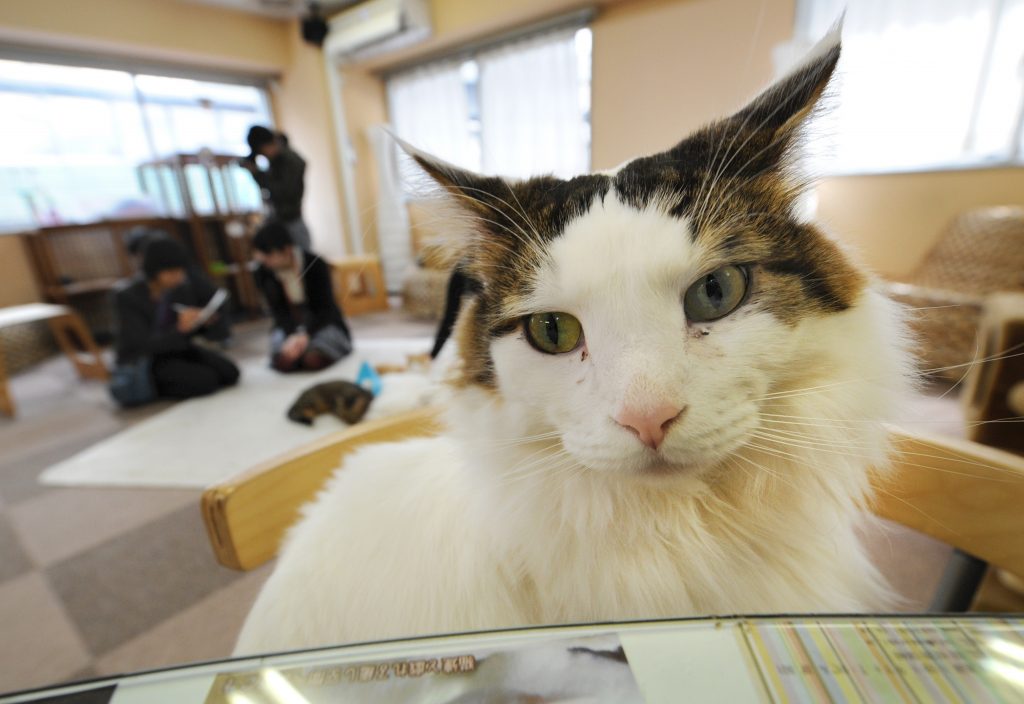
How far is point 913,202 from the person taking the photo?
2.89 meters

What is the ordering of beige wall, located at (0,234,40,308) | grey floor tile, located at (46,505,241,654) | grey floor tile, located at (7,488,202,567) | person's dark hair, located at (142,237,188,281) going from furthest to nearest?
beige wall, located at (0,234,40,308)
person's dark hair, located at (142,237,188,281)
grey floor tile, located at (7,488,202,567)
grey floor tile, located at (46,505,241,654)

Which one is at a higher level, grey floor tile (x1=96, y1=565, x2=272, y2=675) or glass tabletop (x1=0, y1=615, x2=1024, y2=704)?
glass tabletop (x1=0, y1=615, x2=1024, y2=704)

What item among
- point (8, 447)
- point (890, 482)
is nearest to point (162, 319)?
point (8, 447)

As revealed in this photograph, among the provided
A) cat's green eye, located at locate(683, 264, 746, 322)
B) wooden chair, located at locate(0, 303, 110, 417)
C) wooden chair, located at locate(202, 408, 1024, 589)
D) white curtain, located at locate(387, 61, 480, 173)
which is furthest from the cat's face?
white curtain, located at locate(387, 61, 480, 173)

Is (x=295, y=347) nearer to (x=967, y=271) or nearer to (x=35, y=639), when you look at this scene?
(x=35, y=639)

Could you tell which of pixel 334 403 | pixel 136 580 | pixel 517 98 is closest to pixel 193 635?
pixel 136 580

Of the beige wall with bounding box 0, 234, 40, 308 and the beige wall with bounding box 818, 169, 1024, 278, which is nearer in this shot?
the beige wall with bounding box 818, 169, 1024, 278

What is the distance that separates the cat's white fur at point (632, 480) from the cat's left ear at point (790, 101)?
0.52 feet

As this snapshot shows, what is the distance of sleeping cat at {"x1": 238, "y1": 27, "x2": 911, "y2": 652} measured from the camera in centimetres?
45

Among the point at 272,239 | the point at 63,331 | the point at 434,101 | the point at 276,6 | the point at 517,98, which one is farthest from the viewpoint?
the point at 434,101

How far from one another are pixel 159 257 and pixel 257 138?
3.51 ft

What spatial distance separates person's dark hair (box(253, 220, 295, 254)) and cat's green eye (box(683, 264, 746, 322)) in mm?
3504

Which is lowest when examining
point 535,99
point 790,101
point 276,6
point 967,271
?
point 967,271

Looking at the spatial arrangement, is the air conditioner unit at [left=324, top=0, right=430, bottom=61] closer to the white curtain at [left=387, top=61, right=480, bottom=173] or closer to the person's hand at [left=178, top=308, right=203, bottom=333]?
the white curtain at [left=387, top=61, right=480, bottom=173]
